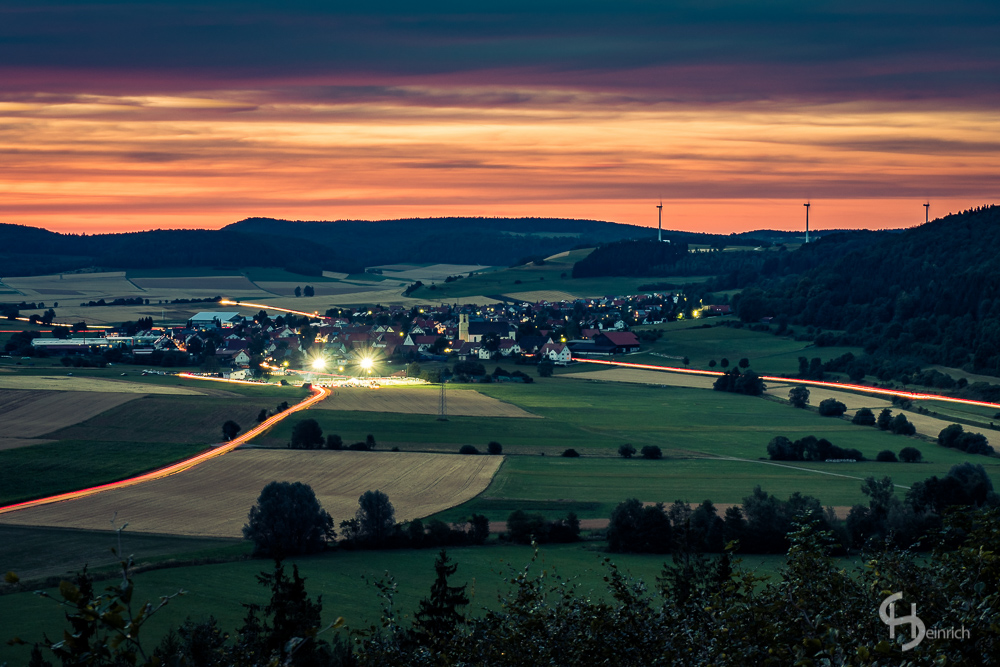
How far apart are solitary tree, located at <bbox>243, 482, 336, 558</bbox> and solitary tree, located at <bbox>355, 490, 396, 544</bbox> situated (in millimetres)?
1288

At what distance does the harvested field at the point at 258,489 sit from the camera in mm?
39750

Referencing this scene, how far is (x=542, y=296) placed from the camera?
593 ft

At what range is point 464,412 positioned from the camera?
66375mm

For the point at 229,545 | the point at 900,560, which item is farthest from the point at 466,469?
the point at 900,560

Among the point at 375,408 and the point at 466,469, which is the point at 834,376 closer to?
the point at 375,408

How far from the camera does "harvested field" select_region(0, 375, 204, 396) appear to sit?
7238cm

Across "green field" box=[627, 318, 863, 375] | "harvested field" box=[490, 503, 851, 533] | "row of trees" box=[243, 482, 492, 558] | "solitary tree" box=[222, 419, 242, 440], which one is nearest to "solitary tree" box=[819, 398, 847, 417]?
"green field" box=[627, 318, 863, 375]

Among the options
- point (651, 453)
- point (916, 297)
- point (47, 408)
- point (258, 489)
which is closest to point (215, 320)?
point (47, 408)

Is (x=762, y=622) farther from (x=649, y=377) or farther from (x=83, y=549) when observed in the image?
(x=649, y=377)

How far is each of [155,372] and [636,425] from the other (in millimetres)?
48987

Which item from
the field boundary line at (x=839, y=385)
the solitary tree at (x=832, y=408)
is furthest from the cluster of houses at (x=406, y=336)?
the solitary tree at (x=832, y=408)

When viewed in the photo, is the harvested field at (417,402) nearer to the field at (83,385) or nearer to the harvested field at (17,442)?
the field at (83,385)

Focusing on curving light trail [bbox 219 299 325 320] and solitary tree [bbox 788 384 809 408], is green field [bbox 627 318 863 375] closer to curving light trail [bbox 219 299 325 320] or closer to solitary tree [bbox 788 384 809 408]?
solitary tree [bbox 788 384 809 408]

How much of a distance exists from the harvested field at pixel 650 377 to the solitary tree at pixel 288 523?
1990 inches
